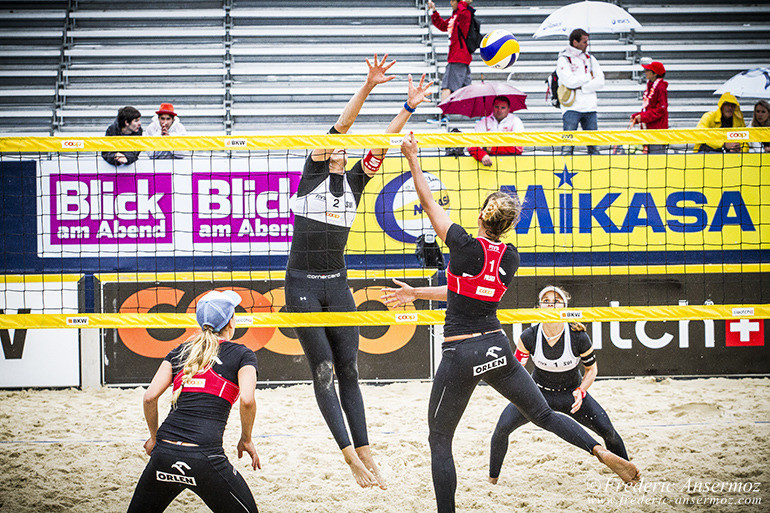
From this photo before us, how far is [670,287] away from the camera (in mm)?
7543

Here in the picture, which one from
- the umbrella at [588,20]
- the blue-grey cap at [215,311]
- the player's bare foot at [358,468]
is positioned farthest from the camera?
the umbrella at [588,20]

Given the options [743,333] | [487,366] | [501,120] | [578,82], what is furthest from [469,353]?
[578,82]

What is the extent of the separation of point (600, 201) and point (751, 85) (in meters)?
3.85

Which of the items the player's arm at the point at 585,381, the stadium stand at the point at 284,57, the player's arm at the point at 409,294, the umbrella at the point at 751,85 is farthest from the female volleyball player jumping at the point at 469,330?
the umbrella at the point at 751,85

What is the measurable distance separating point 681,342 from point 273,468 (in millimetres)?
4747

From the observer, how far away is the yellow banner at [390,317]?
4637 mm

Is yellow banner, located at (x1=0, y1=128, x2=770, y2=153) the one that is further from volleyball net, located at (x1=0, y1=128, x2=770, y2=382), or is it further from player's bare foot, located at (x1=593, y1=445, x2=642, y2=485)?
volleyball net, located at (x1=0, y1=128, x2=770, y2=382)

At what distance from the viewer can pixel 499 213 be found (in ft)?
12.2

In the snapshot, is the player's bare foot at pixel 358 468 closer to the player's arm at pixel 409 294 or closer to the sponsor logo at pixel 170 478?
the player's arm at pixel 409 294

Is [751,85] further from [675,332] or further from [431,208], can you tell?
[431,208]

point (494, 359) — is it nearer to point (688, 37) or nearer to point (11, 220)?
point (11, 220)

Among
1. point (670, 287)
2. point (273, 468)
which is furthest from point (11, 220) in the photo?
point (670, 287)

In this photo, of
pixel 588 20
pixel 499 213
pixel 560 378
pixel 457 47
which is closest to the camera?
pixel 499 213

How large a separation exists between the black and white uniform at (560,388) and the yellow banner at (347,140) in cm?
135
